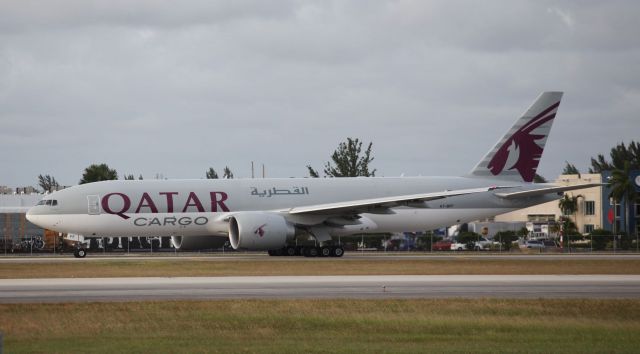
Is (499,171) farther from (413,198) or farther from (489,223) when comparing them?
(489,223)

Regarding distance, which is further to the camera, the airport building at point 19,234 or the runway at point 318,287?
the airport building at point 19,234

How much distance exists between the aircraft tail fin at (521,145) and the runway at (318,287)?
20953 mm

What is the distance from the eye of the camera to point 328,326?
19344 mm

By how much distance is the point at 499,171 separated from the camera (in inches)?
2111

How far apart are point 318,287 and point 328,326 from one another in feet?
28.4

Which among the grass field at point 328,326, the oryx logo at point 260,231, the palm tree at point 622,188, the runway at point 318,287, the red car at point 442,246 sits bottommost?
the red car at point 442,246

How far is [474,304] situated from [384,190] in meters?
28.1

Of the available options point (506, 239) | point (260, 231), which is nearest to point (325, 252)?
point (260, 231)

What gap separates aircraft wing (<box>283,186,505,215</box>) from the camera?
46.4m

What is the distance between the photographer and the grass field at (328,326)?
16.7 meters

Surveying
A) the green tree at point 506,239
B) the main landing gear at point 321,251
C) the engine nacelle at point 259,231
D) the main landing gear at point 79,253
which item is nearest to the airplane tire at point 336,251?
the main landing gear at point 321,251

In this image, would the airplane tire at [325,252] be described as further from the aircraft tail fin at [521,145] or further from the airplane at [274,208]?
the aircraft tail fin at [521,145]

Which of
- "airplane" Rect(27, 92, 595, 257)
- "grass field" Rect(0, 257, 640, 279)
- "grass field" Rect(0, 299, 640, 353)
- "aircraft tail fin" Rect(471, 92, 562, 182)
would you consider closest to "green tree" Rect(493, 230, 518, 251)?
"aircraft tail fin" Rect(471, 92, 562, 182)

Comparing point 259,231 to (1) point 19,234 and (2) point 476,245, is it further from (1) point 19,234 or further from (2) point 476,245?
(1) point 19,234
